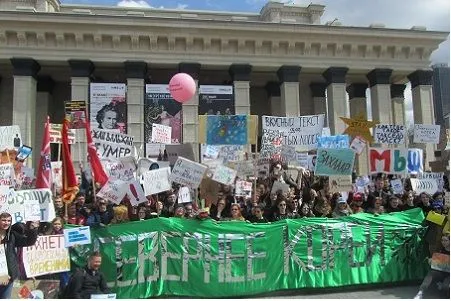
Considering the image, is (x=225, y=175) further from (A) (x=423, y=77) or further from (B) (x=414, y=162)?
(A) (x=423, y=77)

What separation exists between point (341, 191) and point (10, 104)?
23728 mm

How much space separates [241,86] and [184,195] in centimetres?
1815

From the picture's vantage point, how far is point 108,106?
86.5 ft

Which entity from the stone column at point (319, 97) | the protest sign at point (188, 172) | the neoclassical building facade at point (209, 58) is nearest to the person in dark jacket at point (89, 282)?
the protest sign at point (188, 172)

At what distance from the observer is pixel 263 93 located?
111ft

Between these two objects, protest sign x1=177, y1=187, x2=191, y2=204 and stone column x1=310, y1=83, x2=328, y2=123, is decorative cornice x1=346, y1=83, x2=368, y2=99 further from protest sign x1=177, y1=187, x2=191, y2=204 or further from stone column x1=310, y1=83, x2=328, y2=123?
protest sign x1=177, y1=187, x2=191, y2=204

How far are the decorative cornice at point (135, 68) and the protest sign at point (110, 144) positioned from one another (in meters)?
17.0

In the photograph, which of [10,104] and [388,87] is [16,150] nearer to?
[10,104]

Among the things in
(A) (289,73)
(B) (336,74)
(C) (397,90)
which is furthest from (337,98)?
(C) (397,90)

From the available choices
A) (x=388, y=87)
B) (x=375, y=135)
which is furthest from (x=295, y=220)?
(x=388, y=87)

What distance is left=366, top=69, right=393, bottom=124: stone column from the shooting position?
30609 mm

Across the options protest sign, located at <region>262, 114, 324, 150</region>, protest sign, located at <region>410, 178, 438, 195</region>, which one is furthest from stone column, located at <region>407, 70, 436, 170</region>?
protest sign, located at <region>410, 178, 438, 195</region>

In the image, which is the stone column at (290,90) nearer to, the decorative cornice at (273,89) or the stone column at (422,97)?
the decorative cornice at (273,89)

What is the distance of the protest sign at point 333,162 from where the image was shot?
11.9 m
